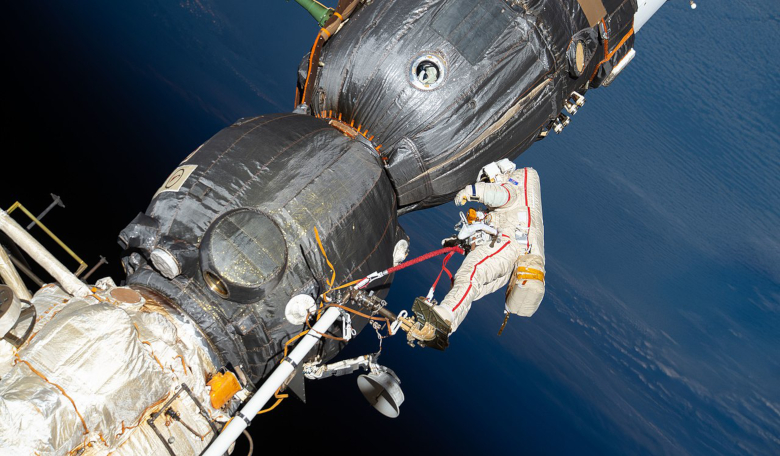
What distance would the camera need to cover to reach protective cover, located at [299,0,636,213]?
23.4 feet

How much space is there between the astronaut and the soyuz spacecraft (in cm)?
69

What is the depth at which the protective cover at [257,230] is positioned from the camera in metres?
6.02

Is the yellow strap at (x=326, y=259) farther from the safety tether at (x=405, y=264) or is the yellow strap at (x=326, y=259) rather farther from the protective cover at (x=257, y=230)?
the safety tether at (x=405, y=264)

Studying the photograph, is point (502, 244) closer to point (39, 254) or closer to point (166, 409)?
point (166, 409)

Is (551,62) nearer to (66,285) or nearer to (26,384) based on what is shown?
(66,285)

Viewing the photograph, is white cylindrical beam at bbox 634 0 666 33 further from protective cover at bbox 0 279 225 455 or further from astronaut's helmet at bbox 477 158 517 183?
protective cover at bbox 0 279 225 455

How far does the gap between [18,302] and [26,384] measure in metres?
0.63

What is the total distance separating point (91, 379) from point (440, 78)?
15.5 feet

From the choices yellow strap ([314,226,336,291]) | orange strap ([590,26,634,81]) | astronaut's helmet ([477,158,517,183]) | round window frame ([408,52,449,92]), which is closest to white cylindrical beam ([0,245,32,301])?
yellow strap ([314,226,336,291])

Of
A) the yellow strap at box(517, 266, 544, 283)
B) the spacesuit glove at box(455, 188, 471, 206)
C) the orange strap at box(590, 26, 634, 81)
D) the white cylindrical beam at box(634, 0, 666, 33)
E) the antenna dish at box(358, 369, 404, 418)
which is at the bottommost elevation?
the antenna dish at box(358, 369, 404, 418)

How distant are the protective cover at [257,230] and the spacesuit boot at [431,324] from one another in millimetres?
1189

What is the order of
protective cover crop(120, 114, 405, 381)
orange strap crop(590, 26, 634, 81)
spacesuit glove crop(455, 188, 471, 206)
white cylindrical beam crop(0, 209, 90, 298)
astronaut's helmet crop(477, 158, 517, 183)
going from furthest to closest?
1. orange strap crop(590, 26, 634, 81)
2. astronaut's helmet crop(477, 158, 517, 183)
3. spacesuit glove crop(455, 188, 471, 206)
4. protective cover crop(120, 114, 405, 381)
5. white cylindrical beam crop(0, 209, 90, 298)

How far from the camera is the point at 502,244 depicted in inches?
262

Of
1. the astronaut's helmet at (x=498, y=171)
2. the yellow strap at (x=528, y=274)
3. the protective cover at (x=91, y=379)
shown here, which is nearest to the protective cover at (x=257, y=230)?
the protective cover at (x=91, y=379)
